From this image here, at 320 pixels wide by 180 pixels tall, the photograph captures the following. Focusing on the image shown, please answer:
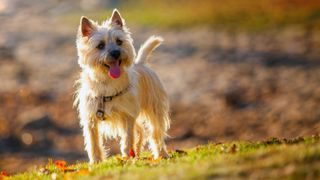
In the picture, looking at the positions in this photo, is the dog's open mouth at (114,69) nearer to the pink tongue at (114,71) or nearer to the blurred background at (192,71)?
the pink tongue at (114,71)

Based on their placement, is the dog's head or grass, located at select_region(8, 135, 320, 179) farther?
the dog's head

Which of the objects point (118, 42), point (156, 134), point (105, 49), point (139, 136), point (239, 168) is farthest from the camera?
point (139, 136)

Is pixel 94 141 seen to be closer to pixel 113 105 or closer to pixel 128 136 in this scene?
pixel 128 136

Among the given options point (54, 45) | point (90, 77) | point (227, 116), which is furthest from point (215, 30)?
point (90, 77)

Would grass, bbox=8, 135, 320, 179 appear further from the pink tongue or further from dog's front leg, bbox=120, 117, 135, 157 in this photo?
the pink tongue

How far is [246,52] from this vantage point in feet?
90.6

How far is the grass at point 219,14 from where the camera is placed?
31141 mm

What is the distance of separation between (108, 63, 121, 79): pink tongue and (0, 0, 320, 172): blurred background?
9721 millimetres

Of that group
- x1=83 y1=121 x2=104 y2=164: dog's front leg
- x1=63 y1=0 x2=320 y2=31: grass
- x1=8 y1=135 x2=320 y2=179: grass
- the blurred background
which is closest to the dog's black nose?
x1=83 y1=121 x2=104 y2=164: dog's front leg

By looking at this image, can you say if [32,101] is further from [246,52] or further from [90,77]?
[90,77]

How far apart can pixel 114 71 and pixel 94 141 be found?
1019mm

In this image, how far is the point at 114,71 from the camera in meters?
10.9

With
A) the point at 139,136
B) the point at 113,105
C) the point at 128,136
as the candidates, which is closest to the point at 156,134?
the point at 139,136

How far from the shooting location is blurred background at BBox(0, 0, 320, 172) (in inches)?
887
